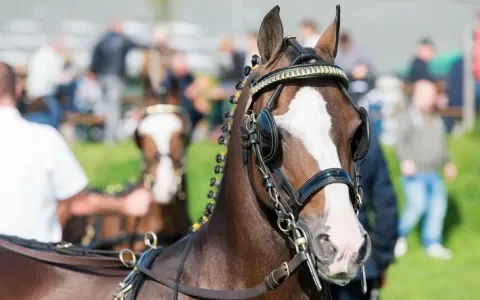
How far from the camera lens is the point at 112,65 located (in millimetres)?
17625

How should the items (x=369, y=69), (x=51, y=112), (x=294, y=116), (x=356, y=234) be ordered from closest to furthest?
(x=356, y=234) → (x=294, y=116) → (x=51, y=112) → (x=369, y=69)

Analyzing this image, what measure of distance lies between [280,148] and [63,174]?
2.12 meters

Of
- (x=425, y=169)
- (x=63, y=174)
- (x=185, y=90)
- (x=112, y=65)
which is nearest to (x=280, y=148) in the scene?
(x=63, y=174)

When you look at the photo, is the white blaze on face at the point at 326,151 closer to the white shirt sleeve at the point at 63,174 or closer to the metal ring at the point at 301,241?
the metal ring at the point at 301,241

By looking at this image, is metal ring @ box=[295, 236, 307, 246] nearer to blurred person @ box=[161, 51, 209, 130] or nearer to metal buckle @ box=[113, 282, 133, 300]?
metal buckle @ box=[113, 282, 133, 300]

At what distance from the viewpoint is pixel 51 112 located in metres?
10.6

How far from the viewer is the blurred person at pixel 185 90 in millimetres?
9016

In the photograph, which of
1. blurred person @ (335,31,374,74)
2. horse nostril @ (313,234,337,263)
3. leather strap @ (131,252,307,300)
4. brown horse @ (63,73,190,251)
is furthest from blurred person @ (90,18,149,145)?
horse nostril @ (313,234,337,263)

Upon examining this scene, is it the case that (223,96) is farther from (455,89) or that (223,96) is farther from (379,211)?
(379,211)

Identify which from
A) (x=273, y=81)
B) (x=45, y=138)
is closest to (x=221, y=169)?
(x=273, y=81)

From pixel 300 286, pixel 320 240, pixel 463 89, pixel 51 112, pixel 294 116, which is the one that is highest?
pixel 294 116

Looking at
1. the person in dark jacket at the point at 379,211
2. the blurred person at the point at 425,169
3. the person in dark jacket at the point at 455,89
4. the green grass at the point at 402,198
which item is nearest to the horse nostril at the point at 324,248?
the person in dark jacket at the point at 379,211

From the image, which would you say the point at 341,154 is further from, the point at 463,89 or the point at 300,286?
the point at 463,89

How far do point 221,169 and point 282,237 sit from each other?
0.51 metres
